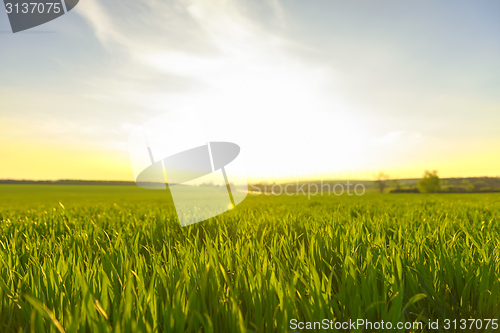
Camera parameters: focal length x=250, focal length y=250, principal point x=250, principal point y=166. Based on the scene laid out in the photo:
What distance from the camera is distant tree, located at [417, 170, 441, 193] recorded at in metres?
57.3

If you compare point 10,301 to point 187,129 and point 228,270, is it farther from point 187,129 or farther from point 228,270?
point 187,129

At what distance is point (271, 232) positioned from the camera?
281 centimetres

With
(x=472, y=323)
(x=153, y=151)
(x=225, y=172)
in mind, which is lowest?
(x=472, y=323)

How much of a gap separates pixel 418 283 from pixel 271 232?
5.11 feet

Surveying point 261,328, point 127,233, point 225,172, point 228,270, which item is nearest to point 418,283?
point 261,328

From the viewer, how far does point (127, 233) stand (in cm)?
281

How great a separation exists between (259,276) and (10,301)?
1.25 meters

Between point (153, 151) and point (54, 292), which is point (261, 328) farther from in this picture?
point (153, 151)

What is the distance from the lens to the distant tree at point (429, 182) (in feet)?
188

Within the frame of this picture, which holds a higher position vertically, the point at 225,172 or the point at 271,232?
the point at 225,172

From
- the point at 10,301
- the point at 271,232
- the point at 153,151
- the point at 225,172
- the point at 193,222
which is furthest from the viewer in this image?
the point at 225,172

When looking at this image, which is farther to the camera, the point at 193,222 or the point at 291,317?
the point at 193,222

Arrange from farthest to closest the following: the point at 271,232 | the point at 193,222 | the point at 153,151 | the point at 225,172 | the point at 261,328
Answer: the point at 225,172
the point at 193,222
the point at 153,151
the point at 271,232
the point at 261,328

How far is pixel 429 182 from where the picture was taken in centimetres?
5803
